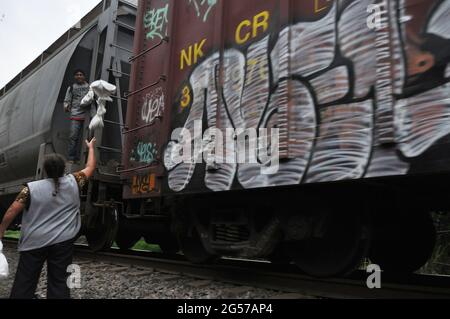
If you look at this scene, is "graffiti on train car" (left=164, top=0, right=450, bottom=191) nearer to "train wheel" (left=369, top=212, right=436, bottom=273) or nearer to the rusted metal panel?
the rusted metal panel

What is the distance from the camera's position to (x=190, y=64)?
512cm

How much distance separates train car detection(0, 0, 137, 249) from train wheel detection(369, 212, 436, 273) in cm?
379

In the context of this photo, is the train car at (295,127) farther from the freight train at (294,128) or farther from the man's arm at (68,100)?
the man's arm at (68,100)

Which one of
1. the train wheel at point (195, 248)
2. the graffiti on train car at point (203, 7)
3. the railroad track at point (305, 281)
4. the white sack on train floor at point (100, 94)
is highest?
the graffiti on train car at point (203, 7)

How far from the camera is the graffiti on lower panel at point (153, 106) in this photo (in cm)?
546

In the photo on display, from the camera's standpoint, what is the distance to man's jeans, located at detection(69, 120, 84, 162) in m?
6.83

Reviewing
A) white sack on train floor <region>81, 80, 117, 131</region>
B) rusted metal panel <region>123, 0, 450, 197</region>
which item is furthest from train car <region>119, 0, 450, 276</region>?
white sack on train floor <region>81, 80, 117, 131</region>

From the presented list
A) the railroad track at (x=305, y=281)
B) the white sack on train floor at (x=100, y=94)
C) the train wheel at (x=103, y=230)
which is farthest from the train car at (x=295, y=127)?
the train wheel at (x=103, y=230)

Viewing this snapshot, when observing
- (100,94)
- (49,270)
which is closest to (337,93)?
(49,270)

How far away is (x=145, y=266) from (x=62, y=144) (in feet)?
8.71

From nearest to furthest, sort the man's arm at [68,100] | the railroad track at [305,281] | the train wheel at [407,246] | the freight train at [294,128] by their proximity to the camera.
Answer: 1. the freight train at [294,128]
2. the railroad track at [305,281]
3. the train wheel at [407,246]
4. the man's arm at [68,100]

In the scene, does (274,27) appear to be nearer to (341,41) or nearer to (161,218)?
(341,41)

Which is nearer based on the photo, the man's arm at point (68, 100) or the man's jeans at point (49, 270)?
the man's jeans at point (49, 270)

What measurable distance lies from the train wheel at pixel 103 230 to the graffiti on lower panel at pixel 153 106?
173 cm
